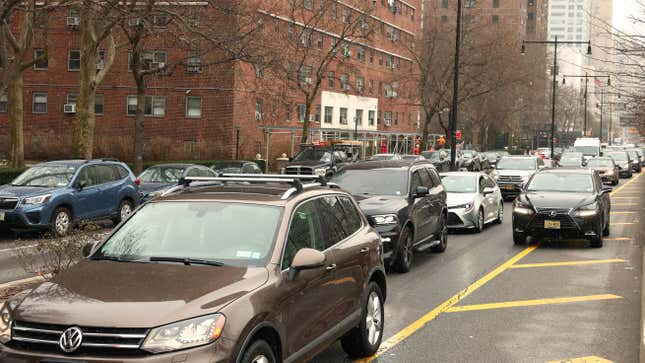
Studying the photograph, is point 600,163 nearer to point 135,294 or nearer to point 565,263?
point 565,263

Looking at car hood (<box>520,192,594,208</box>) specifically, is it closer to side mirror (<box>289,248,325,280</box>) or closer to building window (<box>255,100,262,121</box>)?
side mirror (<box>289,248,325,280</box>)

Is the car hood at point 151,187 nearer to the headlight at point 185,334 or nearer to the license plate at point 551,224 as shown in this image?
the license plate at point 551,224

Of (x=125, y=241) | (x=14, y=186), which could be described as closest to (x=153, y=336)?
(x=125, y=241)

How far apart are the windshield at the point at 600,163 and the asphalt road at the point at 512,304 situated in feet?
84.7

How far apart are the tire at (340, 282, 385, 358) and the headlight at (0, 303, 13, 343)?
310 cm

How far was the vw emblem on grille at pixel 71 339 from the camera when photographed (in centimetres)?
446

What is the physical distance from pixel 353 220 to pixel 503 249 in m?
9.17

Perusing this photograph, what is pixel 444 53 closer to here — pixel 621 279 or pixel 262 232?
pixel 621 279

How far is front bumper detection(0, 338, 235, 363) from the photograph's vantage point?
439 cm

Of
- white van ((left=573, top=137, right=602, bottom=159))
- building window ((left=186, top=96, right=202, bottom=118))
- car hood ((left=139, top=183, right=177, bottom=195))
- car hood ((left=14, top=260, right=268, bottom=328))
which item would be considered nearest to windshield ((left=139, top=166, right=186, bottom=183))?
car hood ((left=139, top=183, right=177, bottom=195))

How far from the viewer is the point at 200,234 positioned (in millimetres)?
5867

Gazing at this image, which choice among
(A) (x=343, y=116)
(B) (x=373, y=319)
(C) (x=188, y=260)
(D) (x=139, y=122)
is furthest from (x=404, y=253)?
(A) (x=343, y=116)

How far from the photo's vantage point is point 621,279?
12.0m

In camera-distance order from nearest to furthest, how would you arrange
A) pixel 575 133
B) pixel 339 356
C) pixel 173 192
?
pixel 173 192 → pixel 339 356 → pixel 575 133
